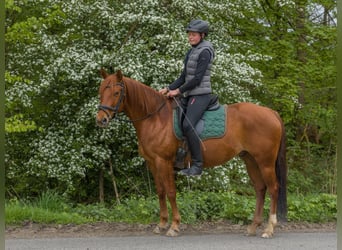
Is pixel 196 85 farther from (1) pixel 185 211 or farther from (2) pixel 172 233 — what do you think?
(1) pixel 185 211

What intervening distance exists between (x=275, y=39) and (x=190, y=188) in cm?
688

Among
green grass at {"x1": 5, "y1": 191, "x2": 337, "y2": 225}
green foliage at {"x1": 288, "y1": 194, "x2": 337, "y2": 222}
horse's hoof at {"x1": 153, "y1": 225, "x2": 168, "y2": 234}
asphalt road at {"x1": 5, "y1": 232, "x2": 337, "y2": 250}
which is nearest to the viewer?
asphalt road at {"x1": 5, "y1": 232, "x2": 337, "y2": 250}

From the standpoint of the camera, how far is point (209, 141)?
7.10m

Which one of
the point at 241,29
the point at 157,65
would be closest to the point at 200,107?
the point at 157,65

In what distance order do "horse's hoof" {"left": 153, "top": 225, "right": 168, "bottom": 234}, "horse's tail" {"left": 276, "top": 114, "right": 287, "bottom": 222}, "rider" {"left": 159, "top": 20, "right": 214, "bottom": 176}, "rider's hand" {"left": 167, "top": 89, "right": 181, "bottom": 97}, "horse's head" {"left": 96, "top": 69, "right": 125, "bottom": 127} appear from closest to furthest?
"horse's head" {"left": 96, "top": 69, "right": 125, "bottom": 127}
"rider" {"left": 159, "top": 20, "right": 214, "bottom": 176}
"rider's hand" {"left": 167, "top": 89, "right": 181, "bottom": 97}
"horse's hoof" {"left": 153, "top": 225, "right": 168, "bottom": 234}
"horse's tail" {"left": 276, "top": 114, "right": 287, "bottom": 222}

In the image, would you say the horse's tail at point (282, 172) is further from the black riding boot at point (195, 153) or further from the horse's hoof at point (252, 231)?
the black riding boot at point (195, 153)

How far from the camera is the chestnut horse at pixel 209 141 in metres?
7.03

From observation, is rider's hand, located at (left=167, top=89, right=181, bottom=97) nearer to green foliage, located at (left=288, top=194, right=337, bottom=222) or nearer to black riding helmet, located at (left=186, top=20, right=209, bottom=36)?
black riding helmet, located at (left=186, top=20, right=209, bottom=36)

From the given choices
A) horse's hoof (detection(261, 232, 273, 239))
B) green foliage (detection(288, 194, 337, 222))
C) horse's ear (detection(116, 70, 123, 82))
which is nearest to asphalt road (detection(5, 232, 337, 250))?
horse's hoof (detection(261, 232, 273, 239))

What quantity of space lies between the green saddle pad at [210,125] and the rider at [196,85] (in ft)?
0.38

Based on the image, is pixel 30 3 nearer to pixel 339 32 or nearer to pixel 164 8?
pixel 164 8

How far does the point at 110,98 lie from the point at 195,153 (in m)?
1.43

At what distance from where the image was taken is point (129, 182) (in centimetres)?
1159

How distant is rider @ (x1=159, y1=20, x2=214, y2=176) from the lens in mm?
6828
